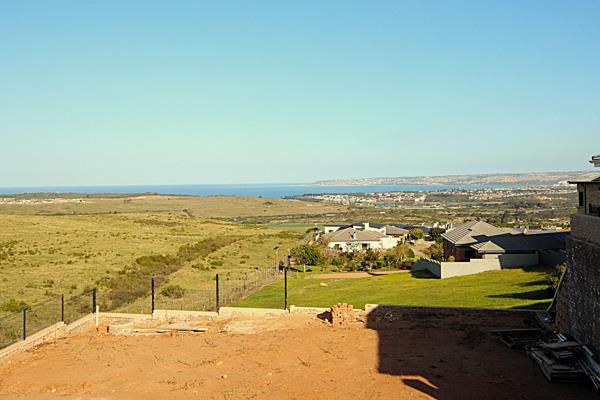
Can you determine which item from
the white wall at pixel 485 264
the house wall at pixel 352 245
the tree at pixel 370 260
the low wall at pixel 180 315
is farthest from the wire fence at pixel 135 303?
the house wall at pixel 352 245

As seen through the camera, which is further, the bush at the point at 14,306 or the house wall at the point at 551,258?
the house wall at the point at 551,258

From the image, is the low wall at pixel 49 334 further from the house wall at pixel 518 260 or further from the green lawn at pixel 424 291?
the house wall at pixel 518 260

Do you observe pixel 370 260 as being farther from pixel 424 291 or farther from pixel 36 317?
pixel 36 317

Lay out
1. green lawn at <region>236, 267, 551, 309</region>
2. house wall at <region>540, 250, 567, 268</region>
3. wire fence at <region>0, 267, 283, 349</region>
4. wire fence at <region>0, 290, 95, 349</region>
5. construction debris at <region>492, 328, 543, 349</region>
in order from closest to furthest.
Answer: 1. construction debris at <region>492, 328, 543, 349</region>
2. wire fence at <region>0, 290, 95, 349</region>
3. wire fence at <region>0, 267, 283, 349</region>
4. green lawn at <region>236, 267, 551, 309</region>
5. house wall at <region>540, 250, 567, 268</region>

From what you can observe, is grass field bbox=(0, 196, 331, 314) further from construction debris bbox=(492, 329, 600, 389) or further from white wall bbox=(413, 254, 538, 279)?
construction debris bbox=(492, 329, 600, 389)

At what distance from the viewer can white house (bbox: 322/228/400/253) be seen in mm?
69562

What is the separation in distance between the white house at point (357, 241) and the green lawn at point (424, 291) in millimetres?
24011

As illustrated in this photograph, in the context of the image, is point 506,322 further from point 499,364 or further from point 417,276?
point 417,276

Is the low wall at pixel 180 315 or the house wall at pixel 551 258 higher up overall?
the house wall at pixel 551 258

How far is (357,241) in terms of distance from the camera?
70500 millimetres

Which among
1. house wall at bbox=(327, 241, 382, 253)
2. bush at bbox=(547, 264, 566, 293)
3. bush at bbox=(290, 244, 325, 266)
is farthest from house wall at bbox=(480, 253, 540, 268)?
house wall at bbox=(327, 241, 382, 253)

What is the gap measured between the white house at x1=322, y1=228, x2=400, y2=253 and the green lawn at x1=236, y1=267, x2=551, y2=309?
78.8ft

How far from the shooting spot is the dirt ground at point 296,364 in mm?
15898

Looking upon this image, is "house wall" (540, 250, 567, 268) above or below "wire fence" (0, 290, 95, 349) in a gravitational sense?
above
